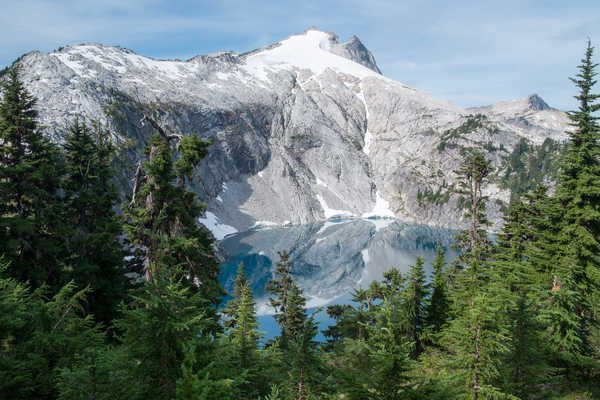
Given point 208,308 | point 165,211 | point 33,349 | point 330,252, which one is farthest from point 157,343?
point 330,252

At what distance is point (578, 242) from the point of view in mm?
15164

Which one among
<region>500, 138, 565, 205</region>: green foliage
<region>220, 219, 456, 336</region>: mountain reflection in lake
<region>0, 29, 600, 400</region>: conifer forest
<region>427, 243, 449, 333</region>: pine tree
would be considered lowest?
<region>220, 219, 456, 336</region>: mountain reflection in lake

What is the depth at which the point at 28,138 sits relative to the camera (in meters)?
18.8

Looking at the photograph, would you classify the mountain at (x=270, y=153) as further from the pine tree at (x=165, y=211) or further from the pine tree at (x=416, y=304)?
the pine tree at (x=416, y=304)

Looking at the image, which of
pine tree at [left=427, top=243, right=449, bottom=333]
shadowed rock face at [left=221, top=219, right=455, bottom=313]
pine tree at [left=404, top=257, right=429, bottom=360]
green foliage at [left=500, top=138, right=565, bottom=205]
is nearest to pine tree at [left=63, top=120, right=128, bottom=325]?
pine tree at [left=404, top=257, right=429, bottom=360]

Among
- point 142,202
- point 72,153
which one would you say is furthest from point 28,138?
point 142,202

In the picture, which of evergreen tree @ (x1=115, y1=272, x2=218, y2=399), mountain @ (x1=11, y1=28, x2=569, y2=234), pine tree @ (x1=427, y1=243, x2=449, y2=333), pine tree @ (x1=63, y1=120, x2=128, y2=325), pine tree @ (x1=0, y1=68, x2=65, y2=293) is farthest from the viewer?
mountain @ (x1=11, y1=28, x2=569, y2=234)

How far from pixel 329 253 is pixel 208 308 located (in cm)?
9527

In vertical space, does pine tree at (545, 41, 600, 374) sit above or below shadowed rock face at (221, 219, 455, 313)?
above

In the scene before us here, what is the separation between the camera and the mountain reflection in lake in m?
75.9

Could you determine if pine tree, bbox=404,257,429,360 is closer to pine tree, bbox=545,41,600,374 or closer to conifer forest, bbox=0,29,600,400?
conifer forest, bbox=0,29,600,400

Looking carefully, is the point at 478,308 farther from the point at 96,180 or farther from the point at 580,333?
the point at 96,180

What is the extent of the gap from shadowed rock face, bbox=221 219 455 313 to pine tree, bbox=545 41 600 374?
143 feet

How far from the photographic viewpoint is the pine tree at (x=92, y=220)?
854 inches
